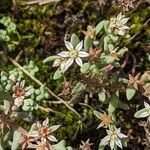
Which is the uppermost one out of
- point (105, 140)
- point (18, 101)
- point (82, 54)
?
point (82, 54)

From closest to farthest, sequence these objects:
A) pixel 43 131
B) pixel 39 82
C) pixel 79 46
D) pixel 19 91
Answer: pixel 43 131, pixel 19 91, pixel 79 46, pixel 39 82

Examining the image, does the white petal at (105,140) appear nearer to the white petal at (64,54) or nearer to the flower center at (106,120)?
the flower center at (106,120)

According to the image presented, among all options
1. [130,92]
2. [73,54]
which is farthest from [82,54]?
[130,92]

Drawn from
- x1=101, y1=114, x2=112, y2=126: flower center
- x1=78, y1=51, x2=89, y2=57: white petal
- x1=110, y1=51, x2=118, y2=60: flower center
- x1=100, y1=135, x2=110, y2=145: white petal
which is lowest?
x1=100, y1=135, x2=110, y2=145: white petal

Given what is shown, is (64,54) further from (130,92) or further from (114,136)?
(114,136)

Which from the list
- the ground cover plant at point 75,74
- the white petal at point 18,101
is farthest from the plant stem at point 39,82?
the white petal at point 18,101

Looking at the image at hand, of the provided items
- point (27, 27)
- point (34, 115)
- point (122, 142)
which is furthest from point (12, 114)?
point (27, 27)

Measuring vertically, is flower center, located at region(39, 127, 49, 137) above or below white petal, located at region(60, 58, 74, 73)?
below

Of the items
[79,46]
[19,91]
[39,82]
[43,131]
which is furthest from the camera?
[39,82]

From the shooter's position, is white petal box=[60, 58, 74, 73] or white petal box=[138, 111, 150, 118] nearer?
white petal box=[60, 58, 74, 73]

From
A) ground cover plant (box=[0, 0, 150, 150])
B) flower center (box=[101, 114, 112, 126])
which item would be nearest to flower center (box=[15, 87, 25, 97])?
ground cover plant (box=[0, 0, 150, 150])

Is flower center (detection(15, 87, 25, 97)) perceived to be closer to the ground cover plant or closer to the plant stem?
the ground cover plant
